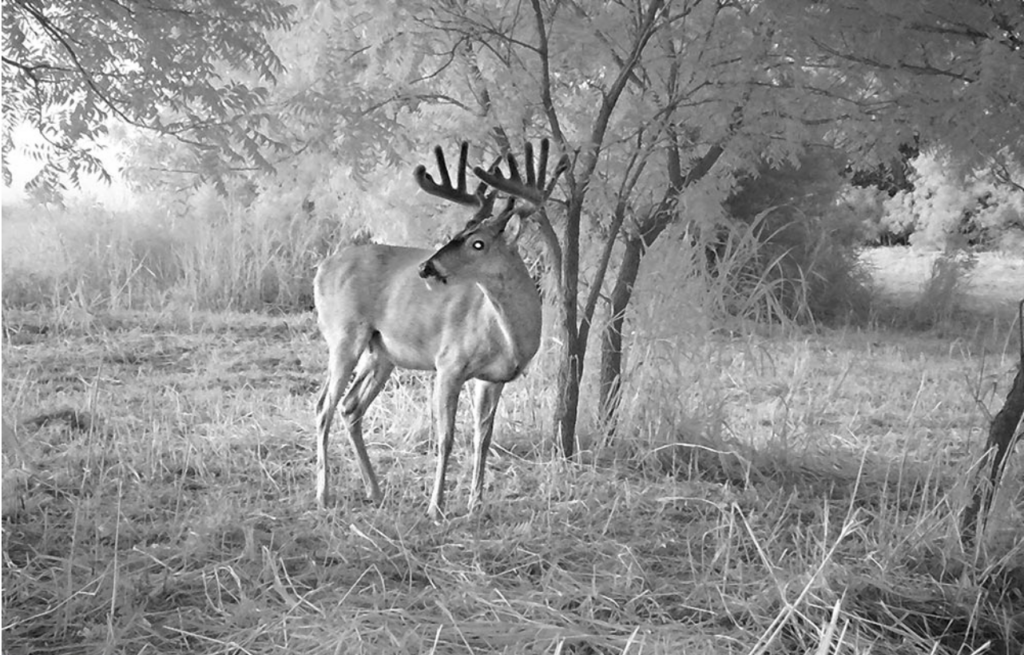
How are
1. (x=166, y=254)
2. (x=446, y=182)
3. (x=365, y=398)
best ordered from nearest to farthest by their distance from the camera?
(x=446, y=182), (x=365, y=398), (x=166, y=254)

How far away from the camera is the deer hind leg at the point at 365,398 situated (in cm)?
233

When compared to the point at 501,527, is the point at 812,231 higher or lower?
higher

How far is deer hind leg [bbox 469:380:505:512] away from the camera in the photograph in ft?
7.29

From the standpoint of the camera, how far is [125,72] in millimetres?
2115

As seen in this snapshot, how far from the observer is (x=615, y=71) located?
2727 mm

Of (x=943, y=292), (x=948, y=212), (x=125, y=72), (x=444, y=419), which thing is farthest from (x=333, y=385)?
(x=948, y=212)

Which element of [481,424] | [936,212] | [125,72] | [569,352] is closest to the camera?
[125,72]

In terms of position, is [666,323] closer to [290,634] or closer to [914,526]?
[914,526]

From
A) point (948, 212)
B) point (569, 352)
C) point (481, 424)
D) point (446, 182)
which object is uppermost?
point (948, 212)

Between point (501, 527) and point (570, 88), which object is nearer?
point (501, 527)

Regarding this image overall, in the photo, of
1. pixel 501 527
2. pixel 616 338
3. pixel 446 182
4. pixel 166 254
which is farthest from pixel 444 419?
pixel 166 254

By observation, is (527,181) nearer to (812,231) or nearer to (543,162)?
(543,162)

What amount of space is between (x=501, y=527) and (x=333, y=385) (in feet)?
1.55

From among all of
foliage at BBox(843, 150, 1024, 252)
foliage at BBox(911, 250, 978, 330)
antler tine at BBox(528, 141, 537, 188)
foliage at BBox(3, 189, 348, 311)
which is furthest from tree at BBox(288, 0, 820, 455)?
foliage at BBox(911, 250, 978, 330)
